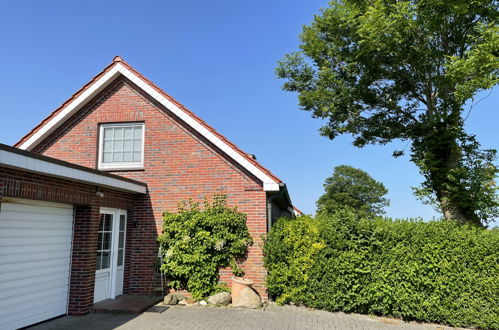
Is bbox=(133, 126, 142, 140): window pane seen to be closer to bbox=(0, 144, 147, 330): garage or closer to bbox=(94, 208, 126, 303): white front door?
bbox=(0, 144, 147, 330): garage

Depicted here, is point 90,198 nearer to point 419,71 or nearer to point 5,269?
point 5,269

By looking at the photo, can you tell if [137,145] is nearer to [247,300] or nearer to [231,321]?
[247,300]

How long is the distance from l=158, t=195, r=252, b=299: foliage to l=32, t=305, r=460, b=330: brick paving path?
993 millimetres

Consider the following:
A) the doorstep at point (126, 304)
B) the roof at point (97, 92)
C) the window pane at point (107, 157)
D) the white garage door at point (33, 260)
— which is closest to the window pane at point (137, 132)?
the window pane at point (107, 157)

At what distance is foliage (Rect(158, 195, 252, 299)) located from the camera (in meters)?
9.00

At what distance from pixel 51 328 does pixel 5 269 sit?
149 cm

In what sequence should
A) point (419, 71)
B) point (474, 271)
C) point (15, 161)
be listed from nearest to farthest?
point (15, 161) < point (474, 271) < point (419, 71)

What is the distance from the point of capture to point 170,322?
23.1ft

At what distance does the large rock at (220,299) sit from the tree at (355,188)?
128ft

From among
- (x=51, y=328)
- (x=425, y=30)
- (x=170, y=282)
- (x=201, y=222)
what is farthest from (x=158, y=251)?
(x=425, y=30)

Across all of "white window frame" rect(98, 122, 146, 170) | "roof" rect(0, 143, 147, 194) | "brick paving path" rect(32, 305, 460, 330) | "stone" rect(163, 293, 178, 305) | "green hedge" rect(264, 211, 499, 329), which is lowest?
"brick paving path" rect(32, 305, 460, 330)

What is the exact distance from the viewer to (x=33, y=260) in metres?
6.58

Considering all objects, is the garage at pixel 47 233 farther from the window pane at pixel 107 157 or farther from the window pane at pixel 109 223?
the window pane at pixel 107 157

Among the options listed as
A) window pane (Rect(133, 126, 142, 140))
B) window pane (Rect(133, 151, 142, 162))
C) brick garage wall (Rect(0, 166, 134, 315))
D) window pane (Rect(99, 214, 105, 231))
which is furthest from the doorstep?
window pane (Rect(133, 126, 142, 140))
